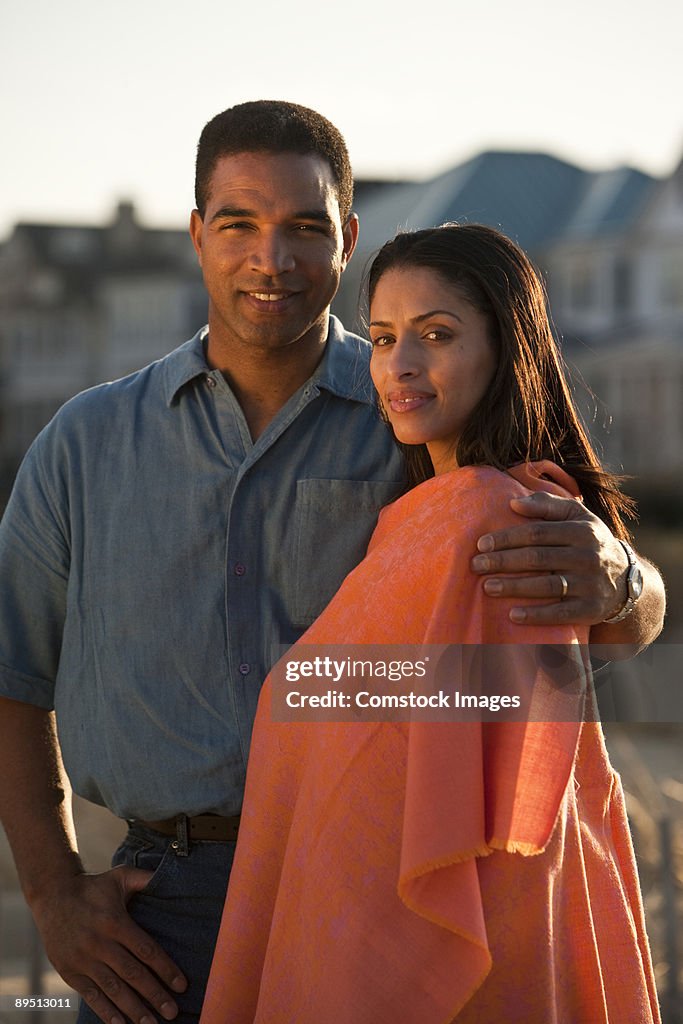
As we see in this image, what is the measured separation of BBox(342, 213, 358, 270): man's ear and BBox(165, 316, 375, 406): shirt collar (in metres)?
0.20

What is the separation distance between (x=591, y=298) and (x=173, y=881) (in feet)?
115

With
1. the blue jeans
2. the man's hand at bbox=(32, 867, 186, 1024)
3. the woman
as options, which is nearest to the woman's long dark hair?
the woman

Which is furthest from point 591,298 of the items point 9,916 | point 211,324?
point 211,324

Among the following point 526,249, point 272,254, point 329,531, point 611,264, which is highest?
point 526,249

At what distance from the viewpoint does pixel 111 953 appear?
3.45m

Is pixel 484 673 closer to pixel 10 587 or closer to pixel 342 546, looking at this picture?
pixel 342 546

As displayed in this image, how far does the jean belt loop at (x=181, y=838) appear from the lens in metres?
3.46

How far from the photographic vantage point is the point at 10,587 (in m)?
3.72

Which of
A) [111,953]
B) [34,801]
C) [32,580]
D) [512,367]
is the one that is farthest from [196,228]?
[111,953]

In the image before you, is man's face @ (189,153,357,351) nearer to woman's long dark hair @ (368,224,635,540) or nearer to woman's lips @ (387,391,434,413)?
woman's long dark hair @ (368,224,635,540)

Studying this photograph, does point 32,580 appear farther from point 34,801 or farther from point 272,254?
point 272,254

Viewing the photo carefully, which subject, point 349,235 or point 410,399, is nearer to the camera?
point 410,399

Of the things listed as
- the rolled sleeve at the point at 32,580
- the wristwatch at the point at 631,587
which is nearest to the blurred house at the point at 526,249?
the rolled sleeve at the point at 32,580

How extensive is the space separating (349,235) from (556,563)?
145 cm
